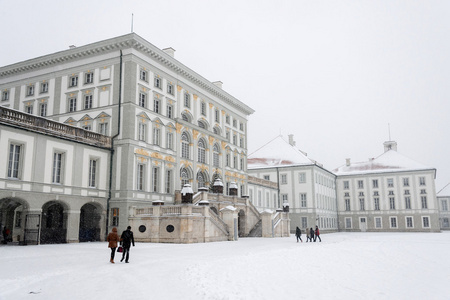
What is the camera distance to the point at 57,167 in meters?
28.9

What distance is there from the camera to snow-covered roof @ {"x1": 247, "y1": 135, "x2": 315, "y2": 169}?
66963 mm

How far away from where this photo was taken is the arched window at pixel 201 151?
4312 centimetres

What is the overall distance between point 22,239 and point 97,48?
17066 mm

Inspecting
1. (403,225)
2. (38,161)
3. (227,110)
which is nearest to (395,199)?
(403,225)

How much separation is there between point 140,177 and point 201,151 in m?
10.5

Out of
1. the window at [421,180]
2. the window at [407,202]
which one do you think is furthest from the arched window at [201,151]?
the window at [421,180]

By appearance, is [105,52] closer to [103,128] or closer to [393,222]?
[103,128]

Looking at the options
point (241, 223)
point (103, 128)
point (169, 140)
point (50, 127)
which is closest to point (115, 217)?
point (103, 128)

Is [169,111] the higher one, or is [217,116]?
[217,116]

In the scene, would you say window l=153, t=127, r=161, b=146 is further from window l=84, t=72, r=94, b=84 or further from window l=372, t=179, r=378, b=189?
window l=372, t=179, r=378, b=189

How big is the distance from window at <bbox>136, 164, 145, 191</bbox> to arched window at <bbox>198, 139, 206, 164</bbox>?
9327mm

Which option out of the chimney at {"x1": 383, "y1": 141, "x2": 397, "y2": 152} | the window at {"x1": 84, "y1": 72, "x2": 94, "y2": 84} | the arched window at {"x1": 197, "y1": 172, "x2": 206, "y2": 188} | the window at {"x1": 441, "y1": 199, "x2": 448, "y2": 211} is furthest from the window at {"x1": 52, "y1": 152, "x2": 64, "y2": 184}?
the window at {"x1": 441, "y1": 199, "x2": 448, "y2": 211}

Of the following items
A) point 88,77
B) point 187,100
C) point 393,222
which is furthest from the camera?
point 393,222

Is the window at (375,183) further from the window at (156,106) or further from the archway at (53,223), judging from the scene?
the archway at (53,223)
